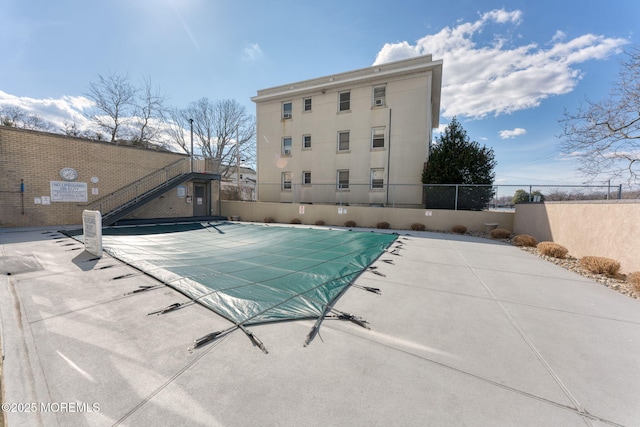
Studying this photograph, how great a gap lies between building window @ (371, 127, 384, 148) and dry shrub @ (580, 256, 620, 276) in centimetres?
1252

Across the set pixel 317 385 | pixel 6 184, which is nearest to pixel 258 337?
pixel 317 385

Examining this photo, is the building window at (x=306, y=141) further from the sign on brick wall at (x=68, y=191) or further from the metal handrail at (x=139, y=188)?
the sign on brick wall at (x=68, y=191)

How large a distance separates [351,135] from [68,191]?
52.6 ft

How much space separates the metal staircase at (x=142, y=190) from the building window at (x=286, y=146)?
222 inches

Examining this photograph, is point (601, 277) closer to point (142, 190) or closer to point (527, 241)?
point (527, 241)

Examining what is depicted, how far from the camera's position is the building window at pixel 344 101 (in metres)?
17.7

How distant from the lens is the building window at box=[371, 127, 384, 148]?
55.3 feet

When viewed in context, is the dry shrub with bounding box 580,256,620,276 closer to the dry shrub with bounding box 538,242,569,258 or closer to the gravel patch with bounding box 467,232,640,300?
the gravel patch with bounding box 467,232,640,300

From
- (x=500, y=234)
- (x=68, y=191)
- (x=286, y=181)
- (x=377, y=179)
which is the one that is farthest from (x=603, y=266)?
(x=68, y=191)

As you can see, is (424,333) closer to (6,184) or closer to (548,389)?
(548,389)

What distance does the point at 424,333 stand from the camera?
304 centimetres

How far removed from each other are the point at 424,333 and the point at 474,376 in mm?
761

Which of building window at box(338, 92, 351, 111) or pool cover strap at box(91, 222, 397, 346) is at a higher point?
building window at box(338, 92, 351, 111)

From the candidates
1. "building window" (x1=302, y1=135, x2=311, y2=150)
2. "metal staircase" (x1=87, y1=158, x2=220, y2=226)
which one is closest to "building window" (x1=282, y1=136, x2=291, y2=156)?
"building window" (x1=302, y1=135, x2=311, y2=150)
